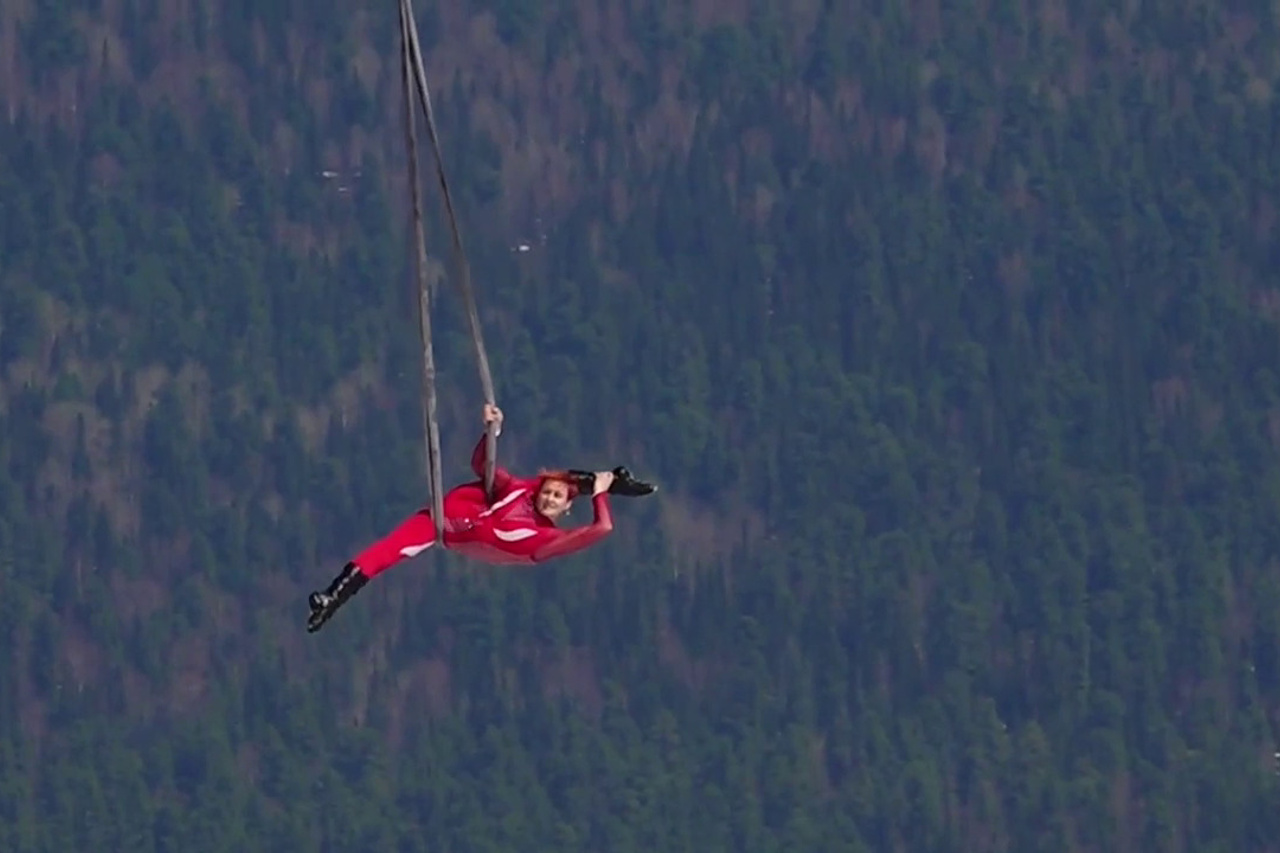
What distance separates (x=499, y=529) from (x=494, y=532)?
0.14ft

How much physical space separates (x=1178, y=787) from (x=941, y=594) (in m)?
17.2

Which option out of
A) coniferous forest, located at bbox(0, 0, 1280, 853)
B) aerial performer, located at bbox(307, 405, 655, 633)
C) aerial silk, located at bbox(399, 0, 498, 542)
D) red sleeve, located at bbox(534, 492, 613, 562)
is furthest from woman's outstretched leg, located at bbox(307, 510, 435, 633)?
coniferous forest, located at bbox(0, 0, 1280, 853)

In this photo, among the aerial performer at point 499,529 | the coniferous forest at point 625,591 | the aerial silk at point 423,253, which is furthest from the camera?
the coniferous forest at point 625,591

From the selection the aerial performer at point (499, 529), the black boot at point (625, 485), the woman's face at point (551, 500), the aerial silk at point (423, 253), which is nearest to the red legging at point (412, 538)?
the aerial performer at point (499, 529)

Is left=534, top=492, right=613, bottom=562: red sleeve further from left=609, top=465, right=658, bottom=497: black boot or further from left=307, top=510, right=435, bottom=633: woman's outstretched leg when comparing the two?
left=307, top=510, right=435, bottom=633: woman's outstretched leg

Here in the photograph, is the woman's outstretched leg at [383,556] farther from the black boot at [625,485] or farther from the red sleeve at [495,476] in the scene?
the black boot at [625,485]

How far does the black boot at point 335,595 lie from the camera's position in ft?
111

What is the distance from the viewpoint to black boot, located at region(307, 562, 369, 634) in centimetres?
3391

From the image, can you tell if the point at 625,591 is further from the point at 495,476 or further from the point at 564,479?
the point at 495,476

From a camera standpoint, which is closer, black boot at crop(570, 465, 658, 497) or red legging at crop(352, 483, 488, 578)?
red legging at crop(352, 483, 488, 578)

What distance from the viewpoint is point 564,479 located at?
3466cm

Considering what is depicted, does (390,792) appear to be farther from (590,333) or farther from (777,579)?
(590,333)

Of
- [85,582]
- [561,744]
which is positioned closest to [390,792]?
[561,744]

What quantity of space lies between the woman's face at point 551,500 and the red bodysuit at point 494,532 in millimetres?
46
